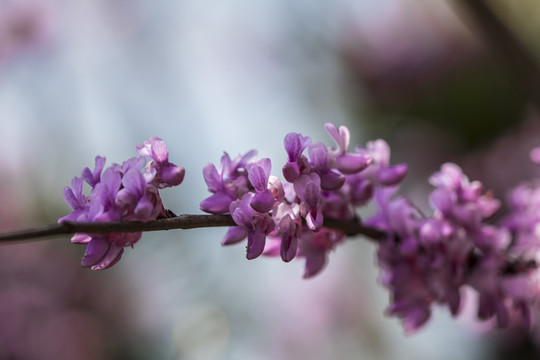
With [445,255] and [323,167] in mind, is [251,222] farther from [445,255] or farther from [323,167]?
[445,255]

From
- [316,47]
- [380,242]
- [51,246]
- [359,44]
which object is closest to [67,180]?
[51,246]

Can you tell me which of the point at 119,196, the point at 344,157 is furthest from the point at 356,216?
the point at 119,196

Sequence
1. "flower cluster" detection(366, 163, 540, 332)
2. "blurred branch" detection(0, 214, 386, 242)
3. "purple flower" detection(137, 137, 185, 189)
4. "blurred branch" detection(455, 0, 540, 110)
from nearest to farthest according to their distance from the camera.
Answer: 1. "blurred branch" detection(0, 214, 386, 242)
2. "purple flower" detection(137, 137, 185, 189)
3. "flower cluster" detection(366, 163, 540, 332)
4. "blurred branch" detection(455, 0, 540, 110)

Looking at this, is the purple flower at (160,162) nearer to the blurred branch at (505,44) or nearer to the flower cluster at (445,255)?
the flower cluster at (445,255)

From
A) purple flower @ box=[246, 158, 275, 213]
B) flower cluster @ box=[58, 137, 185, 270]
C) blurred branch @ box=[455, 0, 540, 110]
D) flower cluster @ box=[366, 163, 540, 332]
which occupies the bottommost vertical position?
flower cluster @ box=[366, 163, 540, 332]

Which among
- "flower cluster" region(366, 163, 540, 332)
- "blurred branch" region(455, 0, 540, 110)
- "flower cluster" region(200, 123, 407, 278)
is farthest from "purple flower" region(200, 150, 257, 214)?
"blurred branch" region(455, 0, 540, 110)

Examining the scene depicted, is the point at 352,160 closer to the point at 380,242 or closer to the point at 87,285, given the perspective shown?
the point at 380,242

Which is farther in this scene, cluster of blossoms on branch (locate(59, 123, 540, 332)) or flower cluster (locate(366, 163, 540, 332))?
flower cluster (locate(366, 163, 540, 332))

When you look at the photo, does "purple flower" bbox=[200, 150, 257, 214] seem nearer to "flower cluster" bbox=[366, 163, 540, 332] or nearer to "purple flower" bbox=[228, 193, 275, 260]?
"purple flower" bbox=[228, 193, 275, 260]
